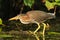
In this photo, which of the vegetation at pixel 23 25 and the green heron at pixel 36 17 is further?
the green heron at pixel 36 17

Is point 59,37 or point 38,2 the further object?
point 38,2

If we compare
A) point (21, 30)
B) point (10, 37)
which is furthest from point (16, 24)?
point (10, 37)

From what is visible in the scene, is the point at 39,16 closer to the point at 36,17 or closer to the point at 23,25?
the point at 36,17

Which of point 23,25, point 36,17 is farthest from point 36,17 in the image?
point 23,25

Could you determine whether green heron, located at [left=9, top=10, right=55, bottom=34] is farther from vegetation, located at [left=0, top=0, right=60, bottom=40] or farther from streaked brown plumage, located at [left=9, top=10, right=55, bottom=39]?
vegetation, located at [left=0, top=0, right=60, bottom=40]

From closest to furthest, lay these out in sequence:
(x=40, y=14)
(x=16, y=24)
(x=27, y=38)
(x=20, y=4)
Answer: (x=27, y=38) → (x=40, y=14) → (x=16, y=24) → (x=20, y=4)

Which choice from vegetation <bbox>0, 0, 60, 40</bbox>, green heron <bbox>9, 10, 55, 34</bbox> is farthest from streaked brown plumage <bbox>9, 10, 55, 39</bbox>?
vegetation <bbox>0, 0, 60, 40</bbox>

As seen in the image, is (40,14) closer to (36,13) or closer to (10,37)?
(36,13)

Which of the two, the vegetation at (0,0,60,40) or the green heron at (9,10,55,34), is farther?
the green heron at (9,10,55,34)

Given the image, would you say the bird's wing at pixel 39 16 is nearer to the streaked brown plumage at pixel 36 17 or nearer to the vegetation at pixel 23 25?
the streaked brown plumage at pixel 36 17

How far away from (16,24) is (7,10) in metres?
1.58

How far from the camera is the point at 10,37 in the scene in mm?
6078

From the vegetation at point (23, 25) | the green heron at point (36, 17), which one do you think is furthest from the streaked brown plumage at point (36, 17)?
the vegetation at point (23, 25)

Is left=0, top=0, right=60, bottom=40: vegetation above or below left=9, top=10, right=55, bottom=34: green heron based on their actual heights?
below
